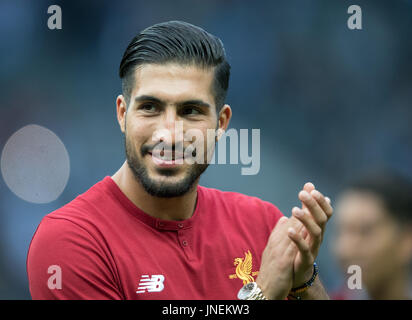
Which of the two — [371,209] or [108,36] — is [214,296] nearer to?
[371,209]

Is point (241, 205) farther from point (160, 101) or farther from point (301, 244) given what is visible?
point (160, 101)

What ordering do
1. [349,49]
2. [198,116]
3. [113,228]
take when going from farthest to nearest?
[349,49]
[198,116]
[113,228]

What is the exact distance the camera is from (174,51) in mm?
2479

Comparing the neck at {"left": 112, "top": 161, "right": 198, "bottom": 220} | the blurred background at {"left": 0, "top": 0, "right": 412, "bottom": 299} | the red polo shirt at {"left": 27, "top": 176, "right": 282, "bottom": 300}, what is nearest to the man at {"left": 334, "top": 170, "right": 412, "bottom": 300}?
the red polo shirt at {"left": 27, "top": 176, "right": 282, "bottom": 300}

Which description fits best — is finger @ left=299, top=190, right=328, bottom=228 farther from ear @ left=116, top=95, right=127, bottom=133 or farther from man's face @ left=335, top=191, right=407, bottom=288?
ear @ left=116, top=95, right=127, bottom=133

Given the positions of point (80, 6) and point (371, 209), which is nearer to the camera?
point (371, 209)

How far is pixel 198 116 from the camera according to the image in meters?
2.50

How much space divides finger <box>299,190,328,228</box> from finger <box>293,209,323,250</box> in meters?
0.02

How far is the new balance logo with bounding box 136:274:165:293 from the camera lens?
2.24 metres

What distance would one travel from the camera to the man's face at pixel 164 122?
7.88 feet

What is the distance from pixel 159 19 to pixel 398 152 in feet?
12.3

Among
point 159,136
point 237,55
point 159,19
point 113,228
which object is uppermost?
point 159,19

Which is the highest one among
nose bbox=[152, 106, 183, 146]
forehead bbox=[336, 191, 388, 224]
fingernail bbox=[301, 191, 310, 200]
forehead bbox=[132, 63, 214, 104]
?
forehead bbox=[132, 63, 214, 104]

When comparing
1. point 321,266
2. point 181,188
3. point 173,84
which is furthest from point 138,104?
point 321,266
